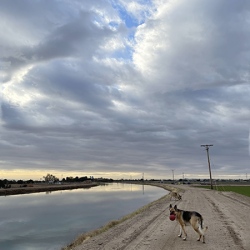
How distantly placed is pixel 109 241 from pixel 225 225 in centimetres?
726

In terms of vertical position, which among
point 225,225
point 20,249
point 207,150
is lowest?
point 20,249

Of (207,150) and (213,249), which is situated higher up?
(207,150)

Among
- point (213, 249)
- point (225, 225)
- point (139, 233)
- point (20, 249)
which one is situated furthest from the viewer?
point (20, 249)

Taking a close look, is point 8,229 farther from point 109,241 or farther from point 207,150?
point 207,150

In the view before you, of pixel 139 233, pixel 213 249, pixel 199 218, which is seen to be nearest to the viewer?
pixel 213 249

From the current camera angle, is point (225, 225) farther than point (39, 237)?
No

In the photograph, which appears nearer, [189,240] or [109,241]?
[189,240]

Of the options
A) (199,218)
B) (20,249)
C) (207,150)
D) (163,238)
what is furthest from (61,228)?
(207,150)

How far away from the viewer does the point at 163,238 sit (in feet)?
50.7

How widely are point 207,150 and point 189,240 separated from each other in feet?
246

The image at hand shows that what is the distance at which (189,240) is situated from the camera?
1432 centimetres

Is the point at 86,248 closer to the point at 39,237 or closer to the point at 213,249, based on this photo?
the point at 213,249

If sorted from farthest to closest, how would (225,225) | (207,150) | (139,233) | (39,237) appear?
(207,150) < (39,237) < (225,225) < (139,233)

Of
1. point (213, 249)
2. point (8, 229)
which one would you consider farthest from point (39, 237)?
point (213, 249)
